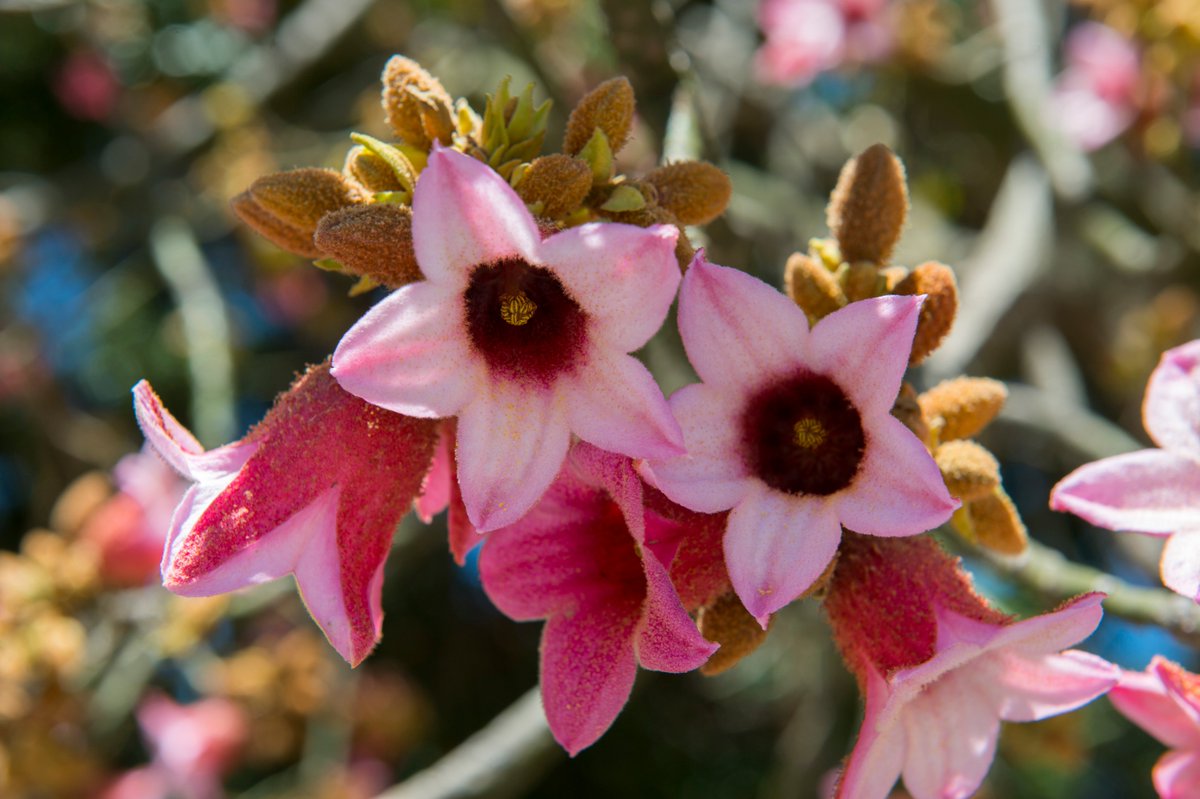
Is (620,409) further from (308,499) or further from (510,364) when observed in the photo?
(308,499)

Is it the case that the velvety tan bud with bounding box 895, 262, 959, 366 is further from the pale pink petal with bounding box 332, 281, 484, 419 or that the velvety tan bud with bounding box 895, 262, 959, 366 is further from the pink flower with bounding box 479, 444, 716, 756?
the pale pink petal with bounding box 332, 281, 484, 419

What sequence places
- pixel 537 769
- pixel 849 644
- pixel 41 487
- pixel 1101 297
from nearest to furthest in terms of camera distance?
pixel 849 644, pixel 537 769, pixel 1101 297, pixel 41 487

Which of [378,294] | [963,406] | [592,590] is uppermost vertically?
[963,406]

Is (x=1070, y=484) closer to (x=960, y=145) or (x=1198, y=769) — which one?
(x=1198, y=769)

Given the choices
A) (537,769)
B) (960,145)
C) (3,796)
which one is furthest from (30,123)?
(537,769)

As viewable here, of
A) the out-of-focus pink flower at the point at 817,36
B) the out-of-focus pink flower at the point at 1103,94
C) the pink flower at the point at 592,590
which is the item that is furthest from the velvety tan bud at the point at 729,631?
the out-of-focus pink flower at the point at 1103,94

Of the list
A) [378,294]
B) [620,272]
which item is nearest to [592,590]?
[620,272]

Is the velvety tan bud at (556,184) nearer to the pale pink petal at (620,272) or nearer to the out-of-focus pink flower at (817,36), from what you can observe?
the pale pink petal at (620,272)
